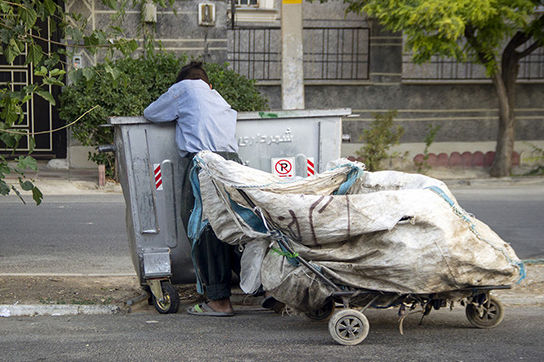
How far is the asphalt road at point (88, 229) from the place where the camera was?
7.85 m

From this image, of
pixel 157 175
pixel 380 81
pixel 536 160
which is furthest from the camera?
pixel 380 81

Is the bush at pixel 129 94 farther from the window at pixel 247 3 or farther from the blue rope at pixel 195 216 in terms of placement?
the blue rope at pixel 195 216

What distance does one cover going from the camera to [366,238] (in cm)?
471

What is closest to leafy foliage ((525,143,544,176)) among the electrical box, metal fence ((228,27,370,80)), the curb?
metal fence ((228,27,370,80))

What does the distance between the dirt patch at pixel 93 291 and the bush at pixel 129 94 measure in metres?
6.17

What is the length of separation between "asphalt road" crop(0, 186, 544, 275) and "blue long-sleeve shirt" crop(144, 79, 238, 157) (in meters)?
2.24

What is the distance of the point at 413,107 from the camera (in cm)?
1656

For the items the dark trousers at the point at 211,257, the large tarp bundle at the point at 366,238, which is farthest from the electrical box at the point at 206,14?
the large tarp bundle at the point at 366,238

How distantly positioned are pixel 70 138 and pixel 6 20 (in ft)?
29.8

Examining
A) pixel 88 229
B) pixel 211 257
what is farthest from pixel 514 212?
pixel 211 257

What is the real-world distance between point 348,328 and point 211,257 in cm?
130

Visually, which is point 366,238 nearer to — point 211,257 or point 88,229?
point 211,257

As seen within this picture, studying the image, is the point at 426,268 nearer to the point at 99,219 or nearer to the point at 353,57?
the point at 99,219

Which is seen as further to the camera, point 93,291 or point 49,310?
point 93,291
